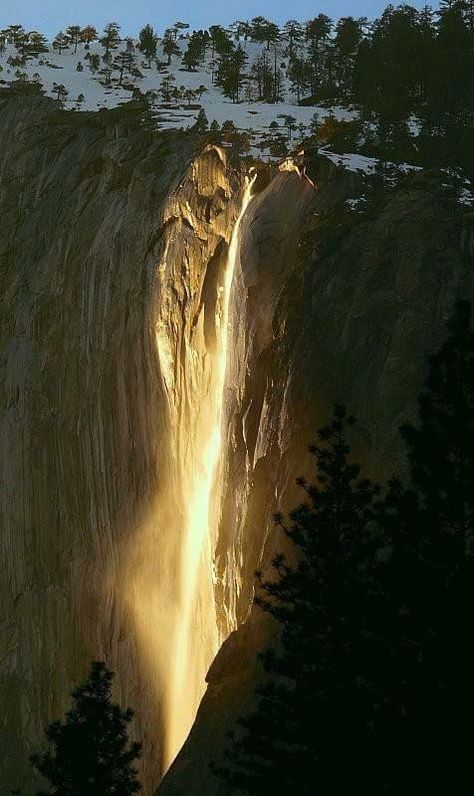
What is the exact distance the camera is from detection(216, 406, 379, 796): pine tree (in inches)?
482

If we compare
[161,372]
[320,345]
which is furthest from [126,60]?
[320,345]

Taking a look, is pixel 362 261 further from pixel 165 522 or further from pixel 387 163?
pixel 165 522

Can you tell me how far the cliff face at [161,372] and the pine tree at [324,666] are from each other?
8.61 ft

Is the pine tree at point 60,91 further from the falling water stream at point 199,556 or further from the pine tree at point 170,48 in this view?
the falling water stream at point 199,556

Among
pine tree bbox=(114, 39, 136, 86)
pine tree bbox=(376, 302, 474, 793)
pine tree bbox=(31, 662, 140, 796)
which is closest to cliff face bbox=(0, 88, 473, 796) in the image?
pine tree bbox=(31, 662, 140, 796)

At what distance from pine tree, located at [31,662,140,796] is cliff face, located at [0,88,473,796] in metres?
1.34

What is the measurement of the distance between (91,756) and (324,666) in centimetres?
571

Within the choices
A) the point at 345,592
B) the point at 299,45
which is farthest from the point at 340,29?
the point at 345,592

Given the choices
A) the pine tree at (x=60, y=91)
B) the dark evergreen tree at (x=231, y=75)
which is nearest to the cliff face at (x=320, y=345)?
the pine tree at (x=60, y=91)

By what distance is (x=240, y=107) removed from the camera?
136ft

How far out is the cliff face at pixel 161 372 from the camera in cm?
1870

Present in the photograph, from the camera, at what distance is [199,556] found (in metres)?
25.3

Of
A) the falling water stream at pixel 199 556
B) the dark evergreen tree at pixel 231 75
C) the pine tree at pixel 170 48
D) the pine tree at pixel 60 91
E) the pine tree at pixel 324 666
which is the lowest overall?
the pine tree at pixel 324 666

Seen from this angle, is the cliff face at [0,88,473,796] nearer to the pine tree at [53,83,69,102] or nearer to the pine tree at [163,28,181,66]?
the pine tree at [53,83,69,102]
